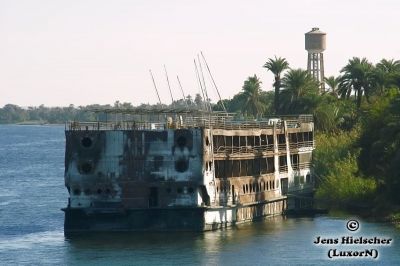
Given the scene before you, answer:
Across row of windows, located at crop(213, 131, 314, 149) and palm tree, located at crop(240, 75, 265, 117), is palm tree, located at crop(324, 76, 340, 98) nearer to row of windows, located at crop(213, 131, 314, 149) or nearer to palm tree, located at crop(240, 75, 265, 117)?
palm tree, located at crop(240, 75, 265, 117)

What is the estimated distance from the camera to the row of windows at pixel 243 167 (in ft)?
259

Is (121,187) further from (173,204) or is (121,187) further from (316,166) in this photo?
(316,166)

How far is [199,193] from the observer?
74.9m

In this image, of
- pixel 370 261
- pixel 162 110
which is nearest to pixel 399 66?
pixel 162 110

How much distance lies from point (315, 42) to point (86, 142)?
3241 inches

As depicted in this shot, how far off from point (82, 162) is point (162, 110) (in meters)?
6.32

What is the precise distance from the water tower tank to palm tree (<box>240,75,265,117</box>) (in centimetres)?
2114

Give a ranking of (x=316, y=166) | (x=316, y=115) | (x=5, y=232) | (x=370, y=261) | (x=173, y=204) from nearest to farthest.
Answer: (x=370, y=261)
(x=173, y=204)
(x=5, y=232)
(x=316, y=166)
(x=316, y=115)

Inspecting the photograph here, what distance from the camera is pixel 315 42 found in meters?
155

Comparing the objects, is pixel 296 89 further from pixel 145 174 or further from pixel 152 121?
pixel 145 174

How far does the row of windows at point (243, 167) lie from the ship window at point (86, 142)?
825 centimetres

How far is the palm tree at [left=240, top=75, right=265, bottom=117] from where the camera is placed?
134500mm

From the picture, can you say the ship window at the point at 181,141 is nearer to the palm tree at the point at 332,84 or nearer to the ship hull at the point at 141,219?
the ship hull at the point at 141,219

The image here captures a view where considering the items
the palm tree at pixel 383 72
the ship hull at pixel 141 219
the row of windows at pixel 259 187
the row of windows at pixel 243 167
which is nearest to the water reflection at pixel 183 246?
the ship hull at pixel 141 219
